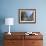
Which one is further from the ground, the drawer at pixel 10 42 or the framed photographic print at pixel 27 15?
the framed photographic print at pixel 27 15

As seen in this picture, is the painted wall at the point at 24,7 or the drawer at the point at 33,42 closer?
the drawer at the point at 33,42

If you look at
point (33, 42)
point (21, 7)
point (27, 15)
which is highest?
point (21, 7)

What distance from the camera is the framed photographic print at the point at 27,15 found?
455cm

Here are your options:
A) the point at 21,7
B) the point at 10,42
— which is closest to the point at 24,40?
the point at 10,42

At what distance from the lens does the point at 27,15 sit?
15.0ft

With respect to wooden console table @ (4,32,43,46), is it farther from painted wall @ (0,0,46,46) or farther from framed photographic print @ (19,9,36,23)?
framed photographic print @ (19,9,36,23)

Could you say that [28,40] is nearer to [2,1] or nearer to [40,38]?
[40,38]

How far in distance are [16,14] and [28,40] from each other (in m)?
1.07

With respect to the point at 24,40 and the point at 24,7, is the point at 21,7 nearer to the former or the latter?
the point at 24,7

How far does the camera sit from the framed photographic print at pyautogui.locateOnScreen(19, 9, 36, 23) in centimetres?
455

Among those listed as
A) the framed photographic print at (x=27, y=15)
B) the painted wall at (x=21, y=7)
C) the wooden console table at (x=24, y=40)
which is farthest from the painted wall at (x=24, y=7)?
the wooden console table at (x=24, y=40)

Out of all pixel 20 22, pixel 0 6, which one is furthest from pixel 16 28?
pixel 0 6

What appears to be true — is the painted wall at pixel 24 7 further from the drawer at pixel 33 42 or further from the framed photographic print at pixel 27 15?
the drawer at pixel 33 42

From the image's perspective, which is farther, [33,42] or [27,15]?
[27,15]
